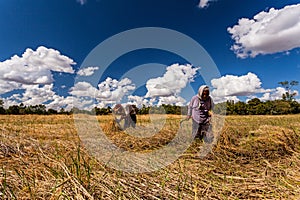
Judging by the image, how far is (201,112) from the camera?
208 inches

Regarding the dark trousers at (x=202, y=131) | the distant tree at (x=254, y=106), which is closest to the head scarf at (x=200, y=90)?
the dark trousers at (x=202, y=131)

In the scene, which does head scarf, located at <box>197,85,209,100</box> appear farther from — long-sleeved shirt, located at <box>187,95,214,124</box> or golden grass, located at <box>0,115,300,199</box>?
golden grass, located at <box>0,115,300,199</box>

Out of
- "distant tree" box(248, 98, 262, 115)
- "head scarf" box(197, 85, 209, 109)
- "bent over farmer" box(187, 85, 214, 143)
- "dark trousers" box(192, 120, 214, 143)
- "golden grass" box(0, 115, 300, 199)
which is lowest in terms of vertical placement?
"golden grass" box(0, 115, 300, 199)

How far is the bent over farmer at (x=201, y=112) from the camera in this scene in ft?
16.8

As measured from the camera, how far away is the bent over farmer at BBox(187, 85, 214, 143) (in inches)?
202

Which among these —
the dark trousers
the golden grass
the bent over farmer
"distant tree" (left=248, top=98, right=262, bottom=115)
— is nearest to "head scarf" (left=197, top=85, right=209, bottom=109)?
the bent over farmer

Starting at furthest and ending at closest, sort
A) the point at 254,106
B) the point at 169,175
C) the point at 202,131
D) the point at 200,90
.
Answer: the point at 254,106 < the point at 200,90 < the point at 202,131 < the point at 169,175

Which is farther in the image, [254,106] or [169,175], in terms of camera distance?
[254,106]

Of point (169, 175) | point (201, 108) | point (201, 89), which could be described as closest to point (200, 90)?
point (201, 89)

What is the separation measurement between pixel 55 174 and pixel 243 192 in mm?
1668

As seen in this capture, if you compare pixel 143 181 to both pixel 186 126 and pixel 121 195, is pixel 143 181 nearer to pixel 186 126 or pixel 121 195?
pixel 121 195

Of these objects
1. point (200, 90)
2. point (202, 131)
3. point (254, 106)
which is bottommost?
point (202, 131)

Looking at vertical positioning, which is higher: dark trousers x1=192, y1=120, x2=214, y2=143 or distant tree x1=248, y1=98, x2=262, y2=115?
distant tree x1=248, y1=98, x2=262, y2=115

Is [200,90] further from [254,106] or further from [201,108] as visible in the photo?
[254,106]
